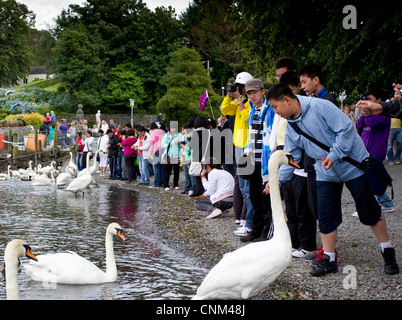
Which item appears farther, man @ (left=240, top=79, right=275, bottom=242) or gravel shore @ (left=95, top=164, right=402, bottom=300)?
man @ (left=240, top=79, right=275, bottom=242)

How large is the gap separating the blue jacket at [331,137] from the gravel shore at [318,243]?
3.75 feet

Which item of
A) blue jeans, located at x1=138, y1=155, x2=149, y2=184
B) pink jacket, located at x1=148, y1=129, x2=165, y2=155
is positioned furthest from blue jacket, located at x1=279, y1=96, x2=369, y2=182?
blue jeans, located at x1=138, y1=155, x2=149, y2=184

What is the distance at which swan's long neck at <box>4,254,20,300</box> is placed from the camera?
4.67m

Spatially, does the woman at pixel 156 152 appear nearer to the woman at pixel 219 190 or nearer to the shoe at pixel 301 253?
the woman at pixel 219 190

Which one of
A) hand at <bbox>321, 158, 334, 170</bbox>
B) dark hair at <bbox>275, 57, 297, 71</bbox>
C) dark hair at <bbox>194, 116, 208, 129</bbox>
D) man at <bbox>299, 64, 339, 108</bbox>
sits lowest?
hand at <bbox>321, 158, 334, 170</bbox>

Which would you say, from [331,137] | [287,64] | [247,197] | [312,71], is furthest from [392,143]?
[331,137]

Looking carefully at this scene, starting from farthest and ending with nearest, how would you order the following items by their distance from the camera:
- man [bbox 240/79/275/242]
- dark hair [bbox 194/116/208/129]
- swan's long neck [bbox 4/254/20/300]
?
dark hair [bbox 194/116/208/129] → man [bbox 240/79/275/242] → swan's long neck [bbox 4/254/20/300]

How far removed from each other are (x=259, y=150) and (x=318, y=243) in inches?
65.1

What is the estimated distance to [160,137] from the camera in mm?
17047

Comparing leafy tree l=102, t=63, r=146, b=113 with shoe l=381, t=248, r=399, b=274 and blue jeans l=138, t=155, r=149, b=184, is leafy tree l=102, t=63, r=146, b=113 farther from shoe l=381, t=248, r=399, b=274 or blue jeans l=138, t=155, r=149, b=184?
shoe l=381, t=248, r=399, b=274

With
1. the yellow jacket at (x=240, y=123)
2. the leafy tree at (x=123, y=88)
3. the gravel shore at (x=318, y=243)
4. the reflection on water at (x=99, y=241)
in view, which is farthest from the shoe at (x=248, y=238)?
the leafy tree at (x=123, y=88)

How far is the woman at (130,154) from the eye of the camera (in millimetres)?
18609

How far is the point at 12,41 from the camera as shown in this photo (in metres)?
76.7
